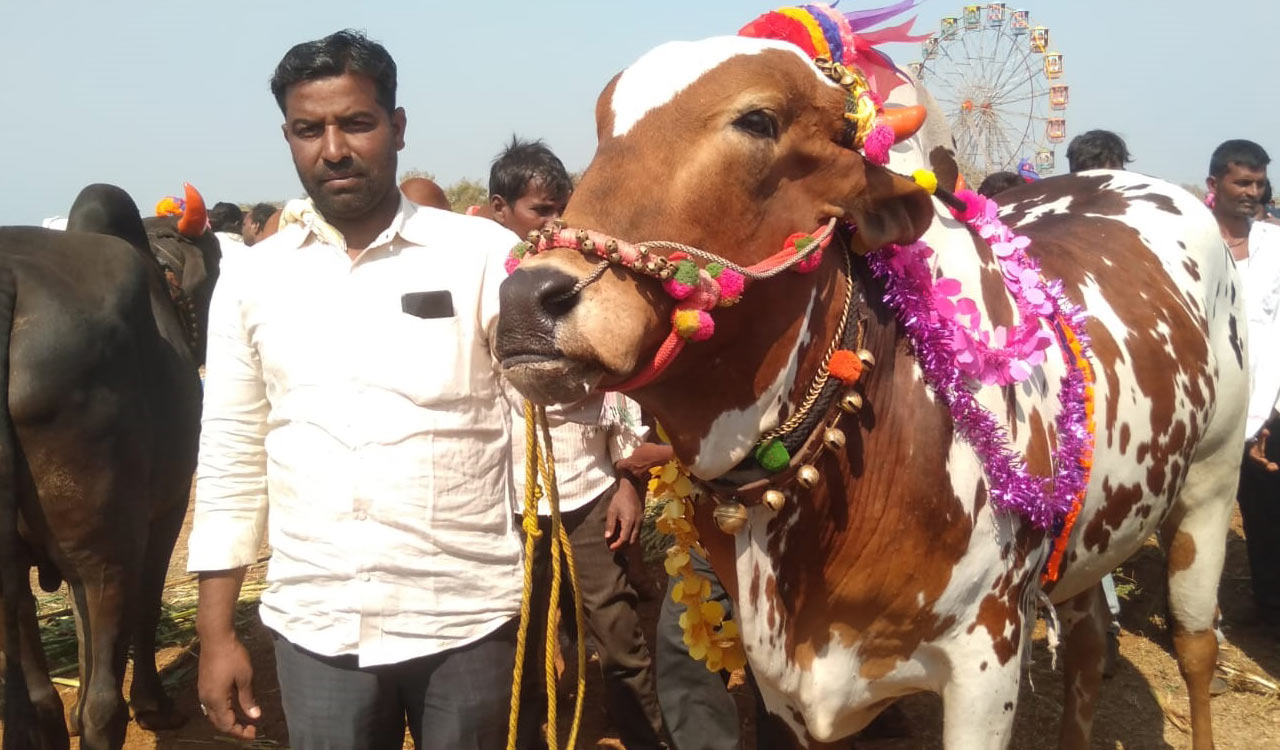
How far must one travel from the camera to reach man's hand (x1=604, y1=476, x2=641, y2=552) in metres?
3.46

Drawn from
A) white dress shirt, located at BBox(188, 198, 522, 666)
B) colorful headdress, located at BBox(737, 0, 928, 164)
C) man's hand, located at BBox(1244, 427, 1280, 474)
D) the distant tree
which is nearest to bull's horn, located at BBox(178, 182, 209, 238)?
white dress shirt, located at BBox(188, 198, 522, 666)

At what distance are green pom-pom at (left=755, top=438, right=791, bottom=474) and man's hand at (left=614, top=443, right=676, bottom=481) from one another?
36.4 inches

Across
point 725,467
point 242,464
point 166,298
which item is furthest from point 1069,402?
point 166,298

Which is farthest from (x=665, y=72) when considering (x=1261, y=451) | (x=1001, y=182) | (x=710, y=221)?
(x=1001, y=182)

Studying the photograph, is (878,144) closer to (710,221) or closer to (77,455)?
(710,221)

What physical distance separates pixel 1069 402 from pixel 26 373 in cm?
354

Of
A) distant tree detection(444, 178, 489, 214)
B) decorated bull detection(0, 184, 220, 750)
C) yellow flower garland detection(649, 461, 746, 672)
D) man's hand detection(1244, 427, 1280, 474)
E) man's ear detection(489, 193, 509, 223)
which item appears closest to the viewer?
yellow flower garland detection(649, 461, 746, 672)

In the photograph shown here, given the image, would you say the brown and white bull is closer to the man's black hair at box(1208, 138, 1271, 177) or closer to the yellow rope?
the yellow rope

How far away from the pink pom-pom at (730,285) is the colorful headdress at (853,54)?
0.46 metres

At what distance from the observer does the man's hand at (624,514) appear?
11.3 feet

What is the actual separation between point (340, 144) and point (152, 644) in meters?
3.58

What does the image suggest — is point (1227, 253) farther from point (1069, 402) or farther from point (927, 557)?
point (927, 557)

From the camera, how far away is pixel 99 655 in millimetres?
3836

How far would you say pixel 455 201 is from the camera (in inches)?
1049
